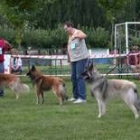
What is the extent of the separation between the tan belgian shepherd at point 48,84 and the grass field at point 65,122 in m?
0.27

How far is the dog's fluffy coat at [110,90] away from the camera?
9.52 m

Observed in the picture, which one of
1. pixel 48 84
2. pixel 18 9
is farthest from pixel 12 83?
pixel 18 9

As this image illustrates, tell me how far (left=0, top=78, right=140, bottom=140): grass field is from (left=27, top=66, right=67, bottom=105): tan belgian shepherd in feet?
0.89

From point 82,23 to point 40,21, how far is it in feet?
14.8

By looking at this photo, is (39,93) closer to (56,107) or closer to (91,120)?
(56,107)

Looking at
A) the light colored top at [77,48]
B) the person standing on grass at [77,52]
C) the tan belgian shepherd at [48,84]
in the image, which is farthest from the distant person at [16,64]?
the light colored top at [77,48]

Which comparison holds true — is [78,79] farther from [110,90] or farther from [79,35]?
[110,90]

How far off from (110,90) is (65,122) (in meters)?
1.21

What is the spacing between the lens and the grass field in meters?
7.77

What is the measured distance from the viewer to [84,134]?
7.88 metres

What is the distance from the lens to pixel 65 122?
911 cm

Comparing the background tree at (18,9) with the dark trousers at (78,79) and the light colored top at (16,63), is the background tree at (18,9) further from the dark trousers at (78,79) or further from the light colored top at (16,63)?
the dark trousers at (78,79)

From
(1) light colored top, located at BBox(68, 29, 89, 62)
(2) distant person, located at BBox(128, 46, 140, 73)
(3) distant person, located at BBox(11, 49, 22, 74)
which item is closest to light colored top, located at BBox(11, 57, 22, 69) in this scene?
(3) distant person, located at BBox(11, 49, 22, 74)

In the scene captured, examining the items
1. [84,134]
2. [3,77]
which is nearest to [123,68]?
[3,77]
